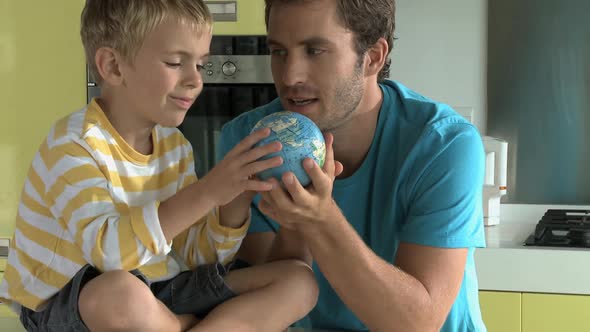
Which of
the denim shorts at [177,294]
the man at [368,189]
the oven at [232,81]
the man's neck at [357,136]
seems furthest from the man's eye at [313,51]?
the oven at [232,81]

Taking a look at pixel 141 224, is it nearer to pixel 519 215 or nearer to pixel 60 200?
pixel 60 200

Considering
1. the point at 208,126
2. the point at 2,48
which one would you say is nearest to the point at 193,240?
the point at 208,126

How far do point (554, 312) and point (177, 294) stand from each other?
1.52 metres

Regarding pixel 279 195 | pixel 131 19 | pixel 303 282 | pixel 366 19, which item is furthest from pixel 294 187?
pixel 366 19

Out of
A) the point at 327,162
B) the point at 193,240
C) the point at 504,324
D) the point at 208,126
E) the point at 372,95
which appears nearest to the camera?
the point at 327,162

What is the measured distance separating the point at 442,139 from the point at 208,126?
1294 mm

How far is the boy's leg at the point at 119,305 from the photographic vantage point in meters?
1.31

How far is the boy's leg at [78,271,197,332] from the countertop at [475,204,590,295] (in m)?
1.50

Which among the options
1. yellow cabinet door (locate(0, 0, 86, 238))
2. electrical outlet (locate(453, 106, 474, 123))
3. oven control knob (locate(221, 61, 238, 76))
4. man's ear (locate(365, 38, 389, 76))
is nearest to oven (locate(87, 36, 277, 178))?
oven control knob (locate(221, 61, 238, 76))

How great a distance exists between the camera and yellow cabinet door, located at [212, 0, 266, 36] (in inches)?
112

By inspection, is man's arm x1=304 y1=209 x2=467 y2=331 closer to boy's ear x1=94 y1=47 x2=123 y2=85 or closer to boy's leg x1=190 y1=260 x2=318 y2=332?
boy's leg x1=190 y1=260 x2=318 y2=332

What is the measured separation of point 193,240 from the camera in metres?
1.65

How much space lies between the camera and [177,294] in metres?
1.55

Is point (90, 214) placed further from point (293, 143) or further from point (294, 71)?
Answer: point (294, 71)
